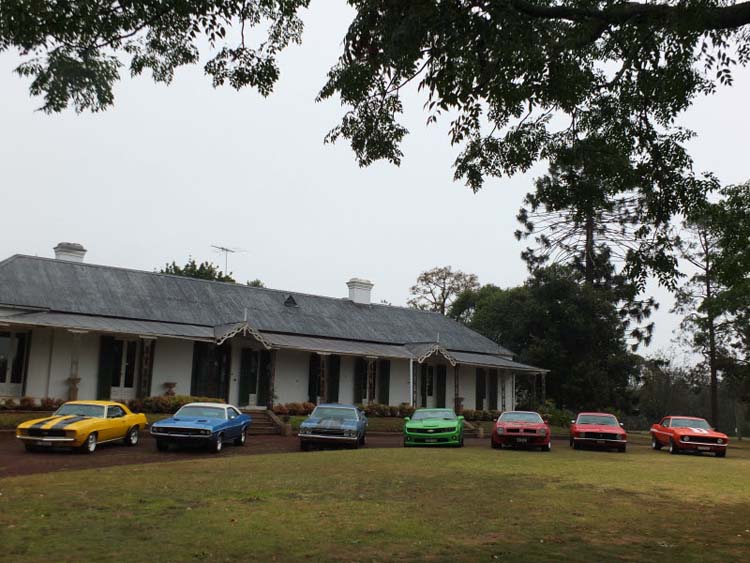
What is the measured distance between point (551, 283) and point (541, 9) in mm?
34771

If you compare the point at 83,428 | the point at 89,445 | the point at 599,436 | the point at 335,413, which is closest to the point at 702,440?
the point at 599,436

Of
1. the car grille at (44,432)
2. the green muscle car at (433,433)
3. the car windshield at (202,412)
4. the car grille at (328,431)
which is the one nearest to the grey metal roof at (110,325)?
the car windshield at (202,412)

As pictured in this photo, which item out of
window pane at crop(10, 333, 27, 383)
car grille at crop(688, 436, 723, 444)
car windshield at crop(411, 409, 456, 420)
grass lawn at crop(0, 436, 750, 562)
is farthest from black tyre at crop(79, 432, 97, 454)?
car grille at crop(688, 436, 723, 444)

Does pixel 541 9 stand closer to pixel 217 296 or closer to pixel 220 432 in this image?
pixel 220 432

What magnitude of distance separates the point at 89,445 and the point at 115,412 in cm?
168

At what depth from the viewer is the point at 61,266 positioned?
2842 cm

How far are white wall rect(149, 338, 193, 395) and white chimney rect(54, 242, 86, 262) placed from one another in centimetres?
642

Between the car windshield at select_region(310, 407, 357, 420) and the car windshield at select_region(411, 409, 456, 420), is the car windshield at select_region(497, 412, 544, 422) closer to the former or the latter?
the car windshield at select_region(411, 409, 456, 420)

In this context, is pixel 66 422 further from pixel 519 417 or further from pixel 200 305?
pixel 200 305

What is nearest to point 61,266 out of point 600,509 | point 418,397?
point 418,397

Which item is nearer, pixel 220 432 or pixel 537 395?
pixel 220 432

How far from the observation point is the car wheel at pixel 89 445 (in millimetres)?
16500

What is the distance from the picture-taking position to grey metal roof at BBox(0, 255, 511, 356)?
26.4 m

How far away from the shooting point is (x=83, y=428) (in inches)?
644
